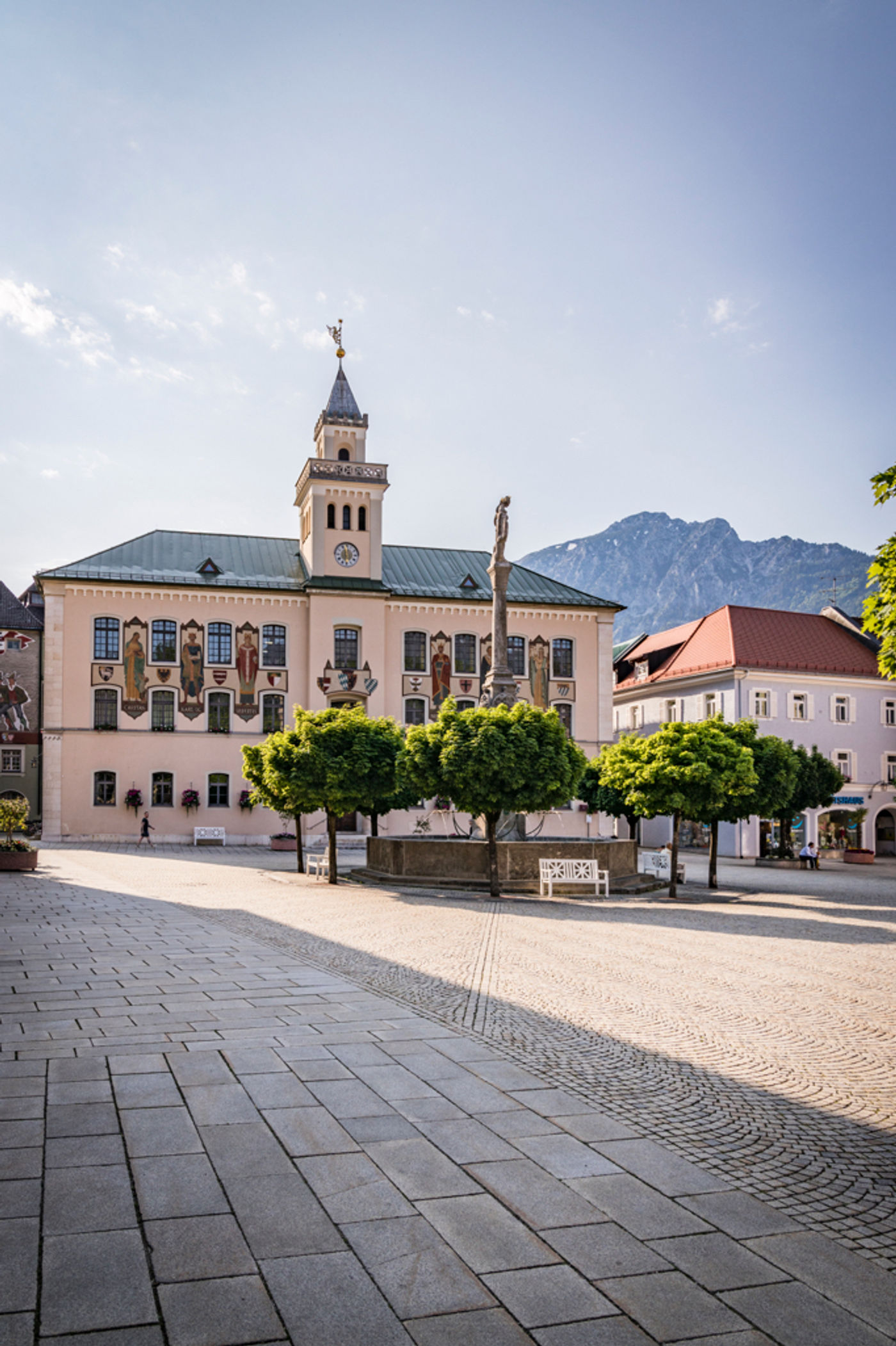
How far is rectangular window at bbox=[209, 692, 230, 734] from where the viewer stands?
44.4m

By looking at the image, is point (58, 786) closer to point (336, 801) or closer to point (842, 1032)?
point (336, 801)

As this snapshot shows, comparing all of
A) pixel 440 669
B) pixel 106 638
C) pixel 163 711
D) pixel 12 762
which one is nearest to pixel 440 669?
pixel 440 669

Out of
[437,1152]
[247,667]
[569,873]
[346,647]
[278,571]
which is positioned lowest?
[569,873]

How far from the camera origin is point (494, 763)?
70.8ft

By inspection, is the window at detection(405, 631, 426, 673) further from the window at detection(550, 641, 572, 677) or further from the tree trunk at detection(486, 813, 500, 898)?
the tree trunk at detection(486, 813, 500, 898)

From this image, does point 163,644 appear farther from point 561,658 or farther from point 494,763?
point 494,763

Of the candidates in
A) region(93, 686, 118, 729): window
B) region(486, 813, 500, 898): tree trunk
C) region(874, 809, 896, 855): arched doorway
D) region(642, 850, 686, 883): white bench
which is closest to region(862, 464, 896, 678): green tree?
region(486, 813, 500, 898): tree trunk

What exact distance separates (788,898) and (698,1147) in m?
20.1

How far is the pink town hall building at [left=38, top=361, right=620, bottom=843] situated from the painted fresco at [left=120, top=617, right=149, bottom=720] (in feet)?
0.25

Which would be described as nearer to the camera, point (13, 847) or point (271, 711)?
point (13, 847)

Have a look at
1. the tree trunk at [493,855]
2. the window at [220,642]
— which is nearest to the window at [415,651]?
the window at [220,642]

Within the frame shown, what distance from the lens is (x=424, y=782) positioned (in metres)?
22.5

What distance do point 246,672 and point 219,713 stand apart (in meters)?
2.12

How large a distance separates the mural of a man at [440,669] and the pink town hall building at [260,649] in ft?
0.22
